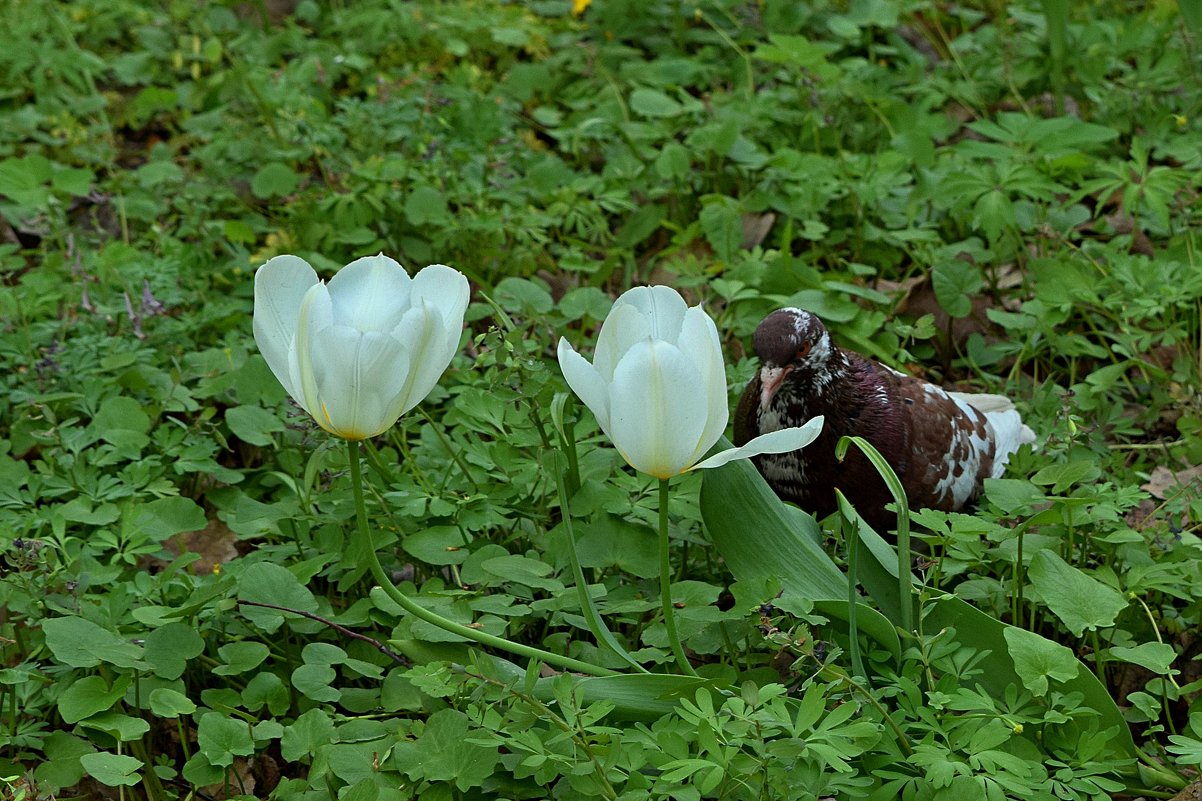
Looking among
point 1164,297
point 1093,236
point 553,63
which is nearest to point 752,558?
point 1164,297

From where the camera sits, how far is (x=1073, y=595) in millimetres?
1971

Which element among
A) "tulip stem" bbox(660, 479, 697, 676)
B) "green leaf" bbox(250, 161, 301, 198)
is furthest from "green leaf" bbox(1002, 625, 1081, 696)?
"green leaf" bbox(250, 161, 301, 198)

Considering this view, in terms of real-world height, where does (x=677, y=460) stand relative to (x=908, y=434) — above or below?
above

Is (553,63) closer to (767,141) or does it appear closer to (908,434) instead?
(767,141)

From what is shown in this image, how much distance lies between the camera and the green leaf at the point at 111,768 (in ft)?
5.87

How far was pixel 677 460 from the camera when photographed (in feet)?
5.35

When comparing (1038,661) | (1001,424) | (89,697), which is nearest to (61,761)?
(89,697)

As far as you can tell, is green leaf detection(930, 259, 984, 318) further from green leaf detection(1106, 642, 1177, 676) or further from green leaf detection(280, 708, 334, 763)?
green leaf detection(280, 708, 334, 763)

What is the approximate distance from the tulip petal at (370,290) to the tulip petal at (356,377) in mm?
139

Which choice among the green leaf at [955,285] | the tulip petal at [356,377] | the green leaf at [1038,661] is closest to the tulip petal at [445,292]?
the tulip petal at [356,377]

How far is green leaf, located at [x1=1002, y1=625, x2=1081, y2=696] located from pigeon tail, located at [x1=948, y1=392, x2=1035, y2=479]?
2.71 ft

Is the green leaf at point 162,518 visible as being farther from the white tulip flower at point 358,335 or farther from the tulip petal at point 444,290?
the tulip petal at point 444,290

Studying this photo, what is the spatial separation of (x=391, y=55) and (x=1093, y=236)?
2454mm

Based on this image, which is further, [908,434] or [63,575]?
[908,434]
